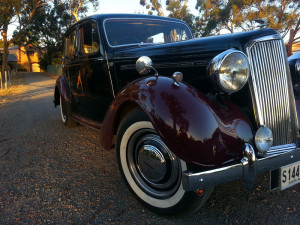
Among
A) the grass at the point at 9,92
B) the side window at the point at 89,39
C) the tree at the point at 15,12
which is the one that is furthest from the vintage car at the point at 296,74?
the tree at the point at 15,12

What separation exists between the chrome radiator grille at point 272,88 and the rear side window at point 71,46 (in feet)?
9.18

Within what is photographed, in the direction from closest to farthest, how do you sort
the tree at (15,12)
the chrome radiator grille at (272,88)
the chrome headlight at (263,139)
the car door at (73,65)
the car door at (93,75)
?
1. the chrome headlight at (263,139)
2. the chrome radiator grille at (272,88)
3. the car door at (93,75)
4. the car door at (73,65)
5. the tree at (15,12)

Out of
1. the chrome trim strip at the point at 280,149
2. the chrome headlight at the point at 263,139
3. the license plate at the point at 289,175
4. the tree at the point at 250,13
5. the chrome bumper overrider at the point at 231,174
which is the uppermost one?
the tree at the point at 250,13

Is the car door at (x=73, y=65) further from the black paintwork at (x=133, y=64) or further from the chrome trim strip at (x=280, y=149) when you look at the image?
the chrome trim strip at (x=280, y=149)

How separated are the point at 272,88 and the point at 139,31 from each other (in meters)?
1.88

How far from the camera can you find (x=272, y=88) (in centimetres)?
206

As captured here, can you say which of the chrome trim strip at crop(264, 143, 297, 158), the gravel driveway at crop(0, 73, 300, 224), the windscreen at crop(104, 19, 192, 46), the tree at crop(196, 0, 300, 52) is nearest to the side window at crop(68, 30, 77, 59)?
the windscreen at crop(104, 19, 192, 46)

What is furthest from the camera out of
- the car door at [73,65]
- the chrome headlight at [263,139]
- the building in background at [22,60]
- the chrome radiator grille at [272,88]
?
the building in background at [22,60]

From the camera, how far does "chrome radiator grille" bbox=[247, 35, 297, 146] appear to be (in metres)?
1.97

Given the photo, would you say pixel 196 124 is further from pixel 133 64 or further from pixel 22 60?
pixel 22 60

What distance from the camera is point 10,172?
9.81 ft

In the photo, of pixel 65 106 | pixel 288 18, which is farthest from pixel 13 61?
pixel 65 106

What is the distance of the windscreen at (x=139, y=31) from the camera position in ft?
10.4

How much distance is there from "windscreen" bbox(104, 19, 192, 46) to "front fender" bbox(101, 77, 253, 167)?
4.60 feet
